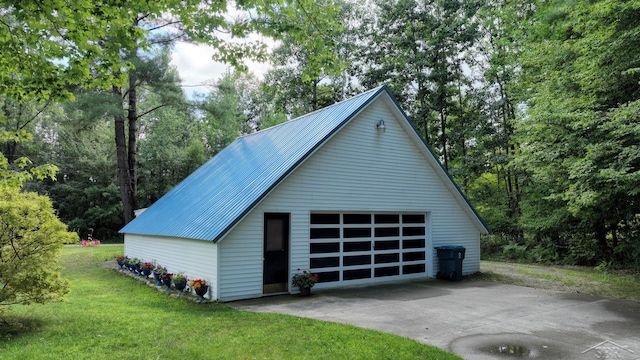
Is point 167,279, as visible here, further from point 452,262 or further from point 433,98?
point 433,98

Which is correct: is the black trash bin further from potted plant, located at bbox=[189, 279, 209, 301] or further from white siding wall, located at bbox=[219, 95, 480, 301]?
potted plant, located at bbox=[189, 279, 209, 301]

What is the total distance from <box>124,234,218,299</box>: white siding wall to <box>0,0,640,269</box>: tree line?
406 cm

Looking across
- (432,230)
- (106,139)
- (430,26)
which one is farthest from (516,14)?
(106,139)

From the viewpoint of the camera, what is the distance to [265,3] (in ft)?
21.1

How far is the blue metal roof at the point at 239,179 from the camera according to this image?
960cm

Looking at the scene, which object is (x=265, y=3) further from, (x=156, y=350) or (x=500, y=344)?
(x=500, y=344)

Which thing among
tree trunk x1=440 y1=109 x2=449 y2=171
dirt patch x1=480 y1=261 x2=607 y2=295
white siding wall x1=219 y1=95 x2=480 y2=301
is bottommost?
dirt patch x1=480 y1=261 x2=607 y2=295

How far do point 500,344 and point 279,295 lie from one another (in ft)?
17.1

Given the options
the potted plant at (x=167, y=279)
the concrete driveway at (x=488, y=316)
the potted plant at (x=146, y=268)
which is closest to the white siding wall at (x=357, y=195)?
the concrete driveway at (x=488, y=316)

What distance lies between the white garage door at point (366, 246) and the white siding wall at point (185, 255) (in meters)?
2.69

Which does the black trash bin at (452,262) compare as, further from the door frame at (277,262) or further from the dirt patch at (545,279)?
the door frame at (277,262)

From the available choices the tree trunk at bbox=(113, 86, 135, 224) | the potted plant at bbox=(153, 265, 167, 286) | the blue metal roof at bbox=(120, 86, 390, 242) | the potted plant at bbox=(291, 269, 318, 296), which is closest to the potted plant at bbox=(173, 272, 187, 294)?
the blue metal roof at bbox=(120, 86, 390, 242)

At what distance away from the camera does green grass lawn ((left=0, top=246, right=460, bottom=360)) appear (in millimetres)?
5473

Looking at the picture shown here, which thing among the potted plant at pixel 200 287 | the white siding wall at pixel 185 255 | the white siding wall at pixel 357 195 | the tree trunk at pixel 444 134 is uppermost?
the tree trunk at pixel 444 134
